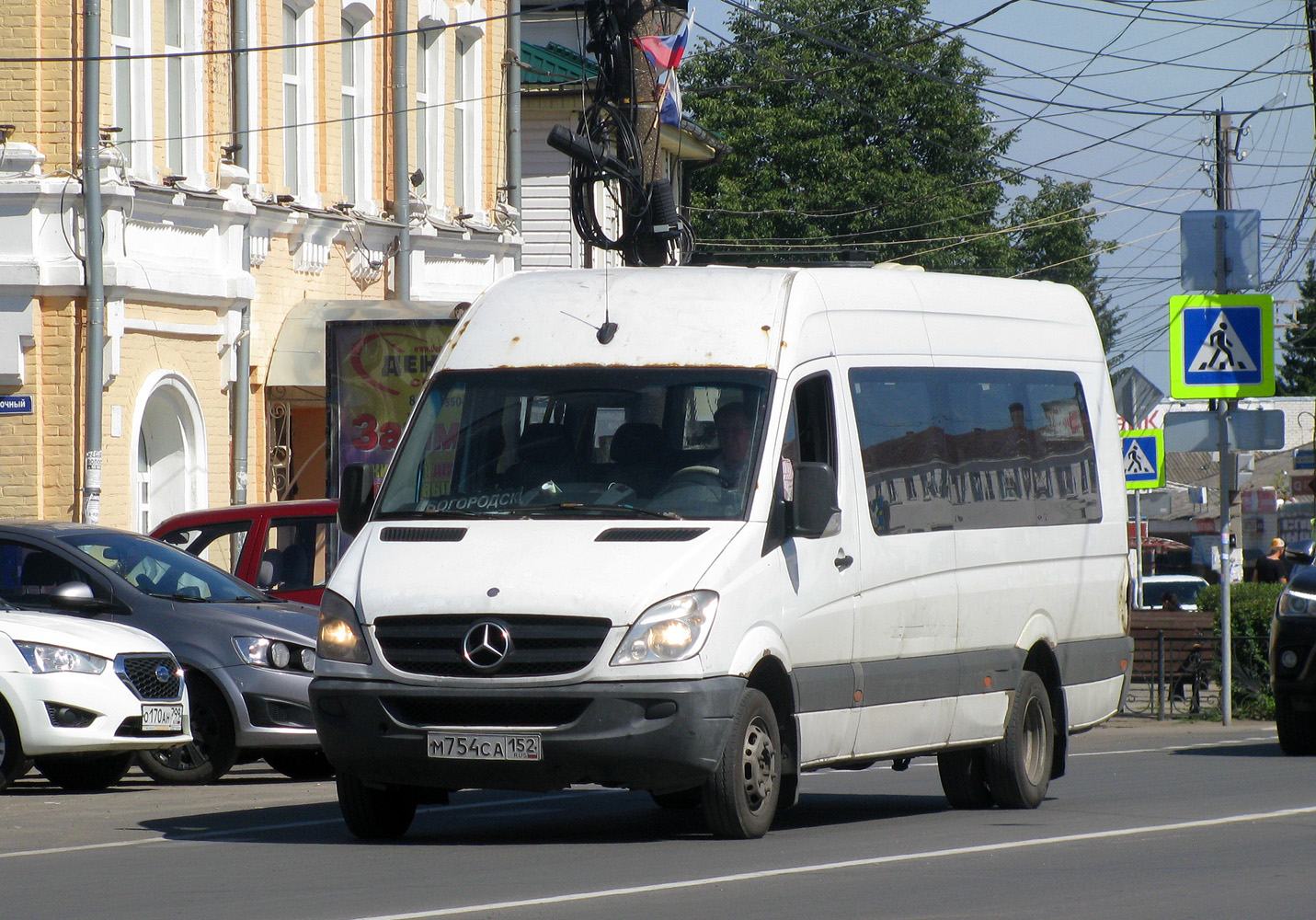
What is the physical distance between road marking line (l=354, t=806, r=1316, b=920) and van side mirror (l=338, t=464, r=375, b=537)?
284cm

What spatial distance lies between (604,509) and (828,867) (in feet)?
6.29

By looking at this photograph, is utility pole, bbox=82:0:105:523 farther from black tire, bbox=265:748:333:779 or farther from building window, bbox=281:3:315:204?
black tire, bbox=265:748:333:779

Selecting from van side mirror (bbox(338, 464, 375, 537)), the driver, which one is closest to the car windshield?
van side mirror (bbox(338, 464, 375, 537))

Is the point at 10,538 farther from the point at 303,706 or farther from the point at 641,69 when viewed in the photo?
the point at 641,69

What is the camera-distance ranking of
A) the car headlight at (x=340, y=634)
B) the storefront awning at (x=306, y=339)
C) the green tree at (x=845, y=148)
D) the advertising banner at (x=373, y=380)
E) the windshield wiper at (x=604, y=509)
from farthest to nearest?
the green tree at (x=845, y=148) → the storefront awning at (x=306, y=339) → the advertising banner at (x=373, y=380) → the windshield wiper at (x=604, y=509) → the car headlight at (x=340, y=634)

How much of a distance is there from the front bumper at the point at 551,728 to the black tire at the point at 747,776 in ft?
0.37

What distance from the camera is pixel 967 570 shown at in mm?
11484

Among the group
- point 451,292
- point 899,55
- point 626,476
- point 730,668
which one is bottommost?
point 730,668

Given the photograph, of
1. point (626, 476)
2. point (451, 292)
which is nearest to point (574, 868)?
point (626, 476)

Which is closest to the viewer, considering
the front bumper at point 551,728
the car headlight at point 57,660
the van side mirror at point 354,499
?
the front bumper at point 551,728

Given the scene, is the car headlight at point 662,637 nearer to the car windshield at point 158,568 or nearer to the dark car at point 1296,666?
the car windshield at point 158,568

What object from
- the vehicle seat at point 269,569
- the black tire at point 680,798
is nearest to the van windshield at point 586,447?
the black tire at point 680,798

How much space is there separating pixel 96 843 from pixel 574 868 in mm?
2610

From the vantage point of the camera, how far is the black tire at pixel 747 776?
9.53 m
